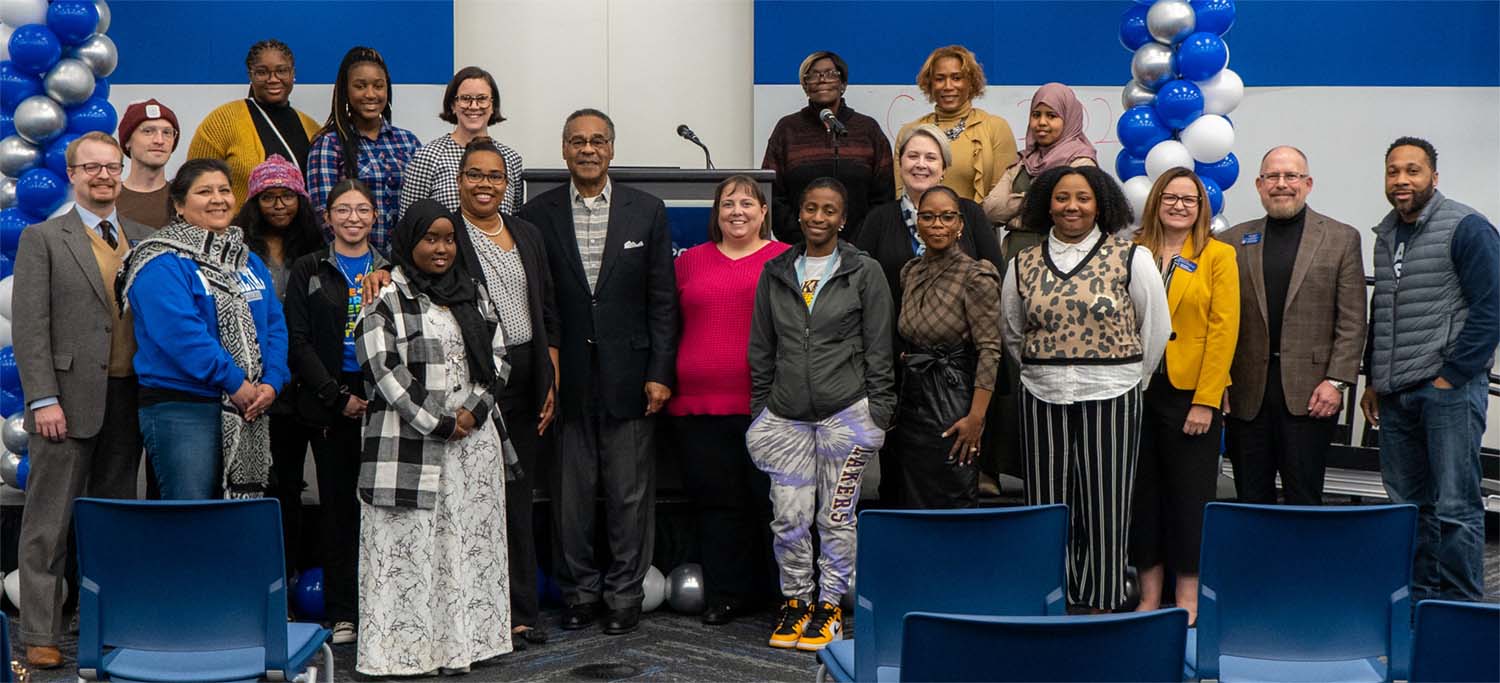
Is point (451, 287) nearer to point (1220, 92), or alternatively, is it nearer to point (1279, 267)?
point (1279, 267)

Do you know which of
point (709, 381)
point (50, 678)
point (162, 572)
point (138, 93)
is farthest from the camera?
point (138, 93)

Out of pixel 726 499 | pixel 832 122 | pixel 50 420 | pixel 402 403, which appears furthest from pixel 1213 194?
pixel 50 420

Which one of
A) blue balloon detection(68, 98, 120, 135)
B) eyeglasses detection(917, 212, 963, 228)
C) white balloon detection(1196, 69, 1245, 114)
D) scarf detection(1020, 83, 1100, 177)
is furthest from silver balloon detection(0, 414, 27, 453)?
white balloon detection(1196, 69, 1245, 114)

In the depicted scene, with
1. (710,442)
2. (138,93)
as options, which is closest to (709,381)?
(710,442)

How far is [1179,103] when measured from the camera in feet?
18.6

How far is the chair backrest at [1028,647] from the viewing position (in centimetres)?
224

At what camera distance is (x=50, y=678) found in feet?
14.1

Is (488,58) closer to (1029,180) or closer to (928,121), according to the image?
(928,121)

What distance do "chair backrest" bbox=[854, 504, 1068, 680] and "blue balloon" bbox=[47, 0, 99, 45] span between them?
147 inches

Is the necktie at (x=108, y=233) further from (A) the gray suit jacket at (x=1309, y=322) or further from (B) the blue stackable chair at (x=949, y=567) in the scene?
(A) the gray suit jacket at (x=1309, y=322)

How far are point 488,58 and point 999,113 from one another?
2.66m

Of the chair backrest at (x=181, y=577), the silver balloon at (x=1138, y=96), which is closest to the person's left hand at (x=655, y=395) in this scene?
the chair backrest at (x=181, y=577)

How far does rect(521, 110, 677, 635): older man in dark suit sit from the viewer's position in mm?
4855

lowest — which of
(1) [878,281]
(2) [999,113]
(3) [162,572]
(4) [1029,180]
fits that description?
(3) [162,572]
